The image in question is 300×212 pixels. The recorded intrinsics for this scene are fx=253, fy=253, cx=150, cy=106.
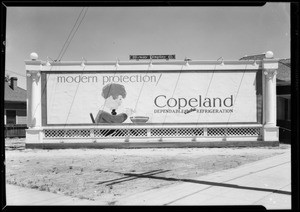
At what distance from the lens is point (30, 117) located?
45.0 ft

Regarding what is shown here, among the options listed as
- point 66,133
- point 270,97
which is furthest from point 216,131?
point 66,133

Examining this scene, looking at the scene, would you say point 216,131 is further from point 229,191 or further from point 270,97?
point 229,191

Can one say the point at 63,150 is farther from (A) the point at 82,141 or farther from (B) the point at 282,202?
(B) the point at 282,202

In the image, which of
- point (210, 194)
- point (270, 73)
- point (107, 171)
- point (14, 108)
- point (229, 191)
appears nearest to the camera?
point (210, 194)

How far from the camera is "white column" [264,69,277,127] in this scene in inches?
540

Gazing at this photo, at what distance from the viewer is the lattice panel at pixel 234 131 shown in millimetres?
14039

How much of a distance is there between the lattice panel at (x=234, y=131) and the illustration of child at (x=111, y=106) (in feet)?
15.5

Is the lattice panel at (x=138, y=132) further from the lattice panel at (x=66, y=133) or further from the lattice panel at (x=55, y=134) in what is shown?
the lattice panel at (x=55, y=134)

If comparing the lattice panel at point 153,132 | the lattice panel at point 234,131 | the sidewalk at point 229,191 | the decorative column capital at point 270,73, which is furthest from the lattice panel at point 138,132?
the decorative column capital at point 270,73

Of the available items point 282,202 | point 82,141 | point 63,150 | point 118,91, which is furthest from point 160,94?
point 282,202

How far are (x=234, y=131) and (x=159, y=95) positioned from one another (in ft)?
15.2

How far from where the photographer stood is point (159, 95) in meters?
14.1
